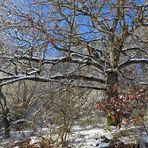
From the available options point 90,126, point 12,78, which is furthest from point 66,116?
point 12,78

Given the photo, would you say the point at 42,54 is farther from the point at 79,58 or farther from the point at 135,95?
the point at 135,95

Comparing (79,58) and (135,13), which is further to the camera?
(79,58)

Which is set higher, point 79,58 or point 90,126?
point 79,58

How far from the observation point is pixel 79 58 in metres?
12.8

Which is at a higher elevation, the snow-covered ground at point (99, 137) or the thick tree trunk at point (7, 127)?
the thick tree trunk at point (7, 127)

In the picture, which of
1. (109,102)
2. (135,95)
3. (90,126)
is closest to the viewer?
(135,95)

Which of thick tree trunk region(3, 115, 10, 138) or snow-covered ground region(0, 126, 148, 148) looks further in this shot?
thick tree trunk region(3, 115, 10, 138)

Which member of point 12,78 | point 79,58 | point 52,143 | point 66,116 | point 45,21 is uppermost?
point 45,21

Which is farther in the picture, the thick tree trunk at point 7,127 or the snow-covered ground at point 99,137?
the thick tree trunk at point 7,127

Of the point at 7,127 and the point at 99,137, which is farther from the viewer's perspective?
the point at 7,127

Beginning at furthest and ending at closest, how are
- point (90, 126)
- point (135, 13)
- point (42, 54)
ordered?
point (42, 54) < point (90, 126) < point (135, 13)

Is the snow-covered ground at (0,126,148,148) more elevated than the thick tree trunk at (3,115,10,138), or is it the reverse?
the thick tree trunk at (3,115,10,138)

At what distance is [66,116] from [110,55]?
371cm

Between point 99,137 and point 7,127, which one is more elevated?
point 7,127
